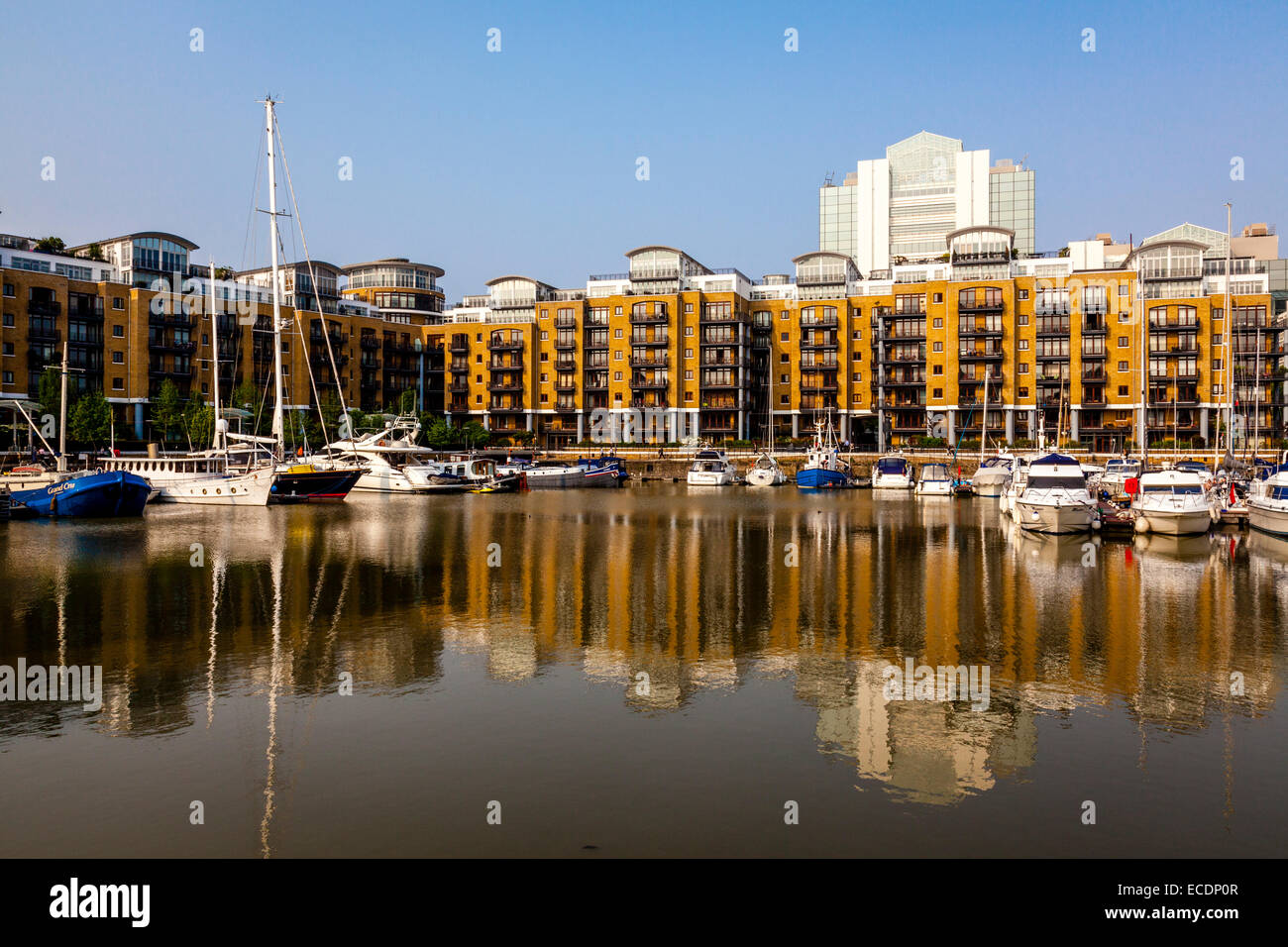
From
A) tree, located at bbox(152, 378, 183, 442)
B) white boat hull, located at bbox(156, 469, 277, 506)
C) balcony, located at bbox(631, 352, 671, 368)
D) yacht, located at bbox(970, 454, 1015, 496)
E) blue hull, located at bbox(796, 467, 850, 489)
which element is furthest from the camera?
balcony, located at bbox(631, 352, 671, 368)

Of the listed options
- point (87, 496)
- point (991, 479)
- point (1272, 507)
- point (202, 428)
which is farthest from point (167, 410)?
point (1272, 507)

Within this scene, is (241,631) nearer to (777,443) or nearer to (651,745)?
(651,745)

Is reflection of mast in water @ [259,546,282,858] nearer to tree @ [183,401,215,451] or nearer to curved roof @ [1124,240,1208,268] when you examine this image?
tree @ [183,401,215,451]

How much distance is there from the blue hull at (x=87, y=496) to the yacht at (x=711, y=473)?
44.6 metres

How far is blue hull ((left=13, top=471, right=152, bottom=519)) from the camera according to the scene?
41.1 m

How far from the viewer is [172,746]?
1067cm

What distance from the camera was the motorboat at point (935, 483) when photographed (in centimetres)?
6250

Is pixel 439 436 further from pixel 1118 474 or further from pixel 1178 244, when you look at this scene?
pixel 1178 244

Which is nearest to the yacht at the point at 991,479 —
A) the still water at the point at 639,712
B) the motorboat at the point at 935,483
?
the motorboat at the point at 935,483

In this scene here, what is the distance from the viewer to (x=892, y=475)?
73062mm

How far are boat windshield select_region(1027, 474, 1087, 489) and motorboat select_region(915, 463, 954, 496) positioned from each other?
2653cm

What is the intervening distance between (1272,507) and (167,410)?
82.6 m

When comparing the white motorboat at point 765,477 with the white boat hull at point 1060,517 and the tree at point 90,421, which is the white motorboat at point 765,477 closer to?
the white boat hull at point 1060,517

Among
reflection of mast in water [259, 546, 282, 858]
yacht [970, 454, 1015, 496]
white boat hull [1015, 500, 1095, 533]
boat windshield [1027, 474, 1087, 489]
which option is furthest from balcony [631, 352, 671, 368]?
reflection of mast in water [259, 546, 282, 858]
